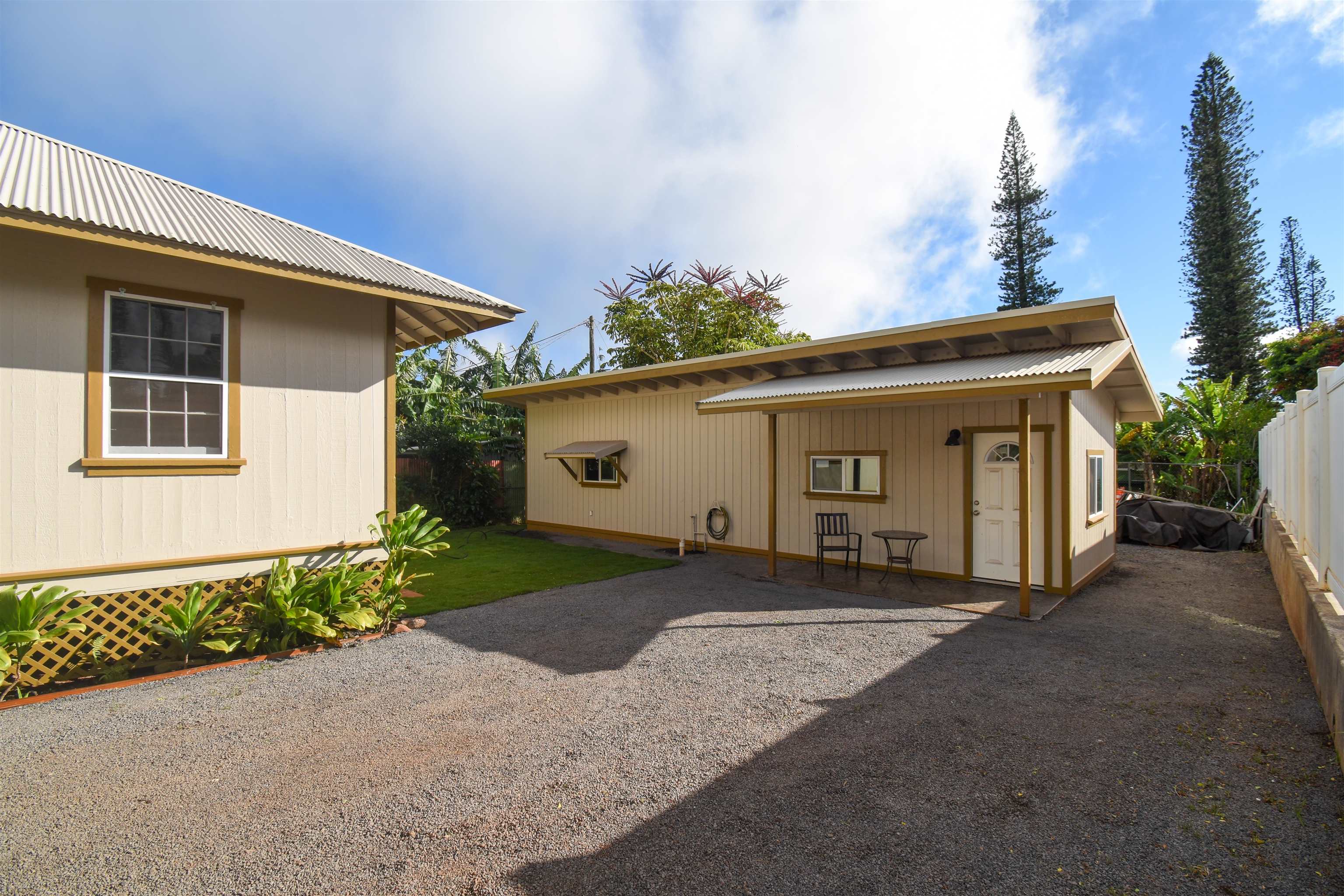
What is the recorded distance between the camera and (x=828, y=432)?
29.1 feet

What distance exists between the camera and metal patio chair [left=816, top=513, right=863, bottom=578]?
8188 millimetres

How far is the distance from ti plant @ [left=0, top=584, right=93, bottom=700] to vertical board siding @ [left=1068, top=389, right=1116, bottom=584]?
8.98 meters

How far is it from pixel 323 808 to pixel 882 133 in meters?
15.1

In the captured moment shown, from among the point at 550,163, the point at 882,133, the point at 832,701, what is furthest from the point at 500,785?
the point at 550,163

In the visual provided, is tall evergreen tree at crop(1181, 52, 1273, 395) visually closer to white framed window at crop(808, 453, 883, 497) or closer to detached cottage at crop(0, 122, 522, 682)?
white framed window at crop(808, 453, 883, 497)

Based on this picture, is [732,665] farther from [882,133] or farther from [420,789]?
[882,133]

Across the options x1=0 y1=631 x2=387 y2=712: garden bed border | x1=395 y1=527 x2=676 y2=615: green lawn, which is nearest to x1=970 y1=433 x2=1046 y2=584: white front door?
x1=395 y1=527 x2=676 y2=615: green lawn

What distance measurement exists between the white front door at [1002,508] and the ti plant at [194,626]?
7834 millimetres

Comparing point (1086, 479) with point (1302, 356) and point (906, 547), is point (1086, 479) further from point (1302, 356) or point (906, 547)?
point (1302, 356)

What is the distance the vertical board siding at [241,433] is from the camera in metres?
4.19

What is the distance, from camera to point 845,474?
28.6 feet

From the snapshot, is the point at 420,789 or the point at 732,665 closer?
the point at 420,789

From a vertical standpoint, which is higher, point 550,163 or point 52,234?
point 550,163

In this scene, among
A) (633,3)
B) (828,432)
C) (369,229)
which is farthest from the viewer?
(369,229)
